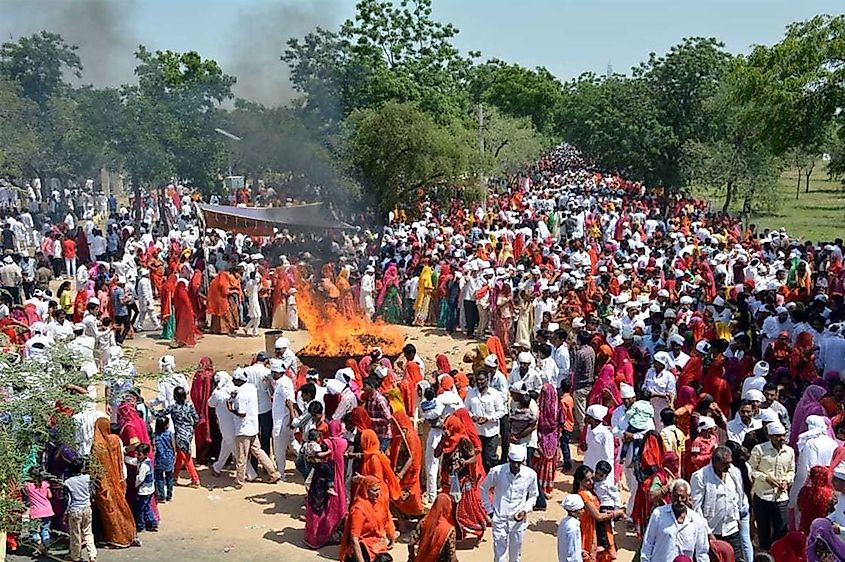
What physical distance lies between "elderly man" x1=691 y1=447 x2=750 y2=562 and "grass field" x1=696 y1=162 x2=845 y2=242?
23902mm

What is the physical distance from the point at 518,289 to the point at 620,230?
946cm

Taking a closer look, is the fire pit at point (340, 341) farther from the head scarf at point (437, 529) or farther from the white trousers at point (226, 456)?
the head scarf at point (437, 529)

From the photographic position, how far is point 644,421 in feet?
28.1

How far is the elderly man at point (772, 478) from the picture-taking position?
765 centimetres

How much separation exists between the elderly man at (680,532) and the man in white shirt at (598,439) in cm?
208

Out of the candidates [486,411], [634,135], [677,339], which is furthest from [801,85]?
[634,135]

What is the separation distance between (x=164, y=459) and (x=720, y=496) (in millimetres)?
5366

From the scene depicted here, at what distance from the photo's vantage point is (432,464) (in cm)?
943

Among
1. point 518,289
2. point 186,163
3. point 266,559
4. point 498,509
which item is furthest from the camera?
point 186,163

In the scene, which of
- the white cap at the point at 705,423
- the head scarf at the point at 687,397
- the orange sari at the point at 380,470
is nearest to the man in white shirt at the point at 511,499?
the orange sari at the point at 380,470

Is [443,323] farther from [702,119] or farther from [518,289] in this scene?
[702,119]

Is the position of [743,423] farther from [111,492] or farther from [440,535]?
[111,492]

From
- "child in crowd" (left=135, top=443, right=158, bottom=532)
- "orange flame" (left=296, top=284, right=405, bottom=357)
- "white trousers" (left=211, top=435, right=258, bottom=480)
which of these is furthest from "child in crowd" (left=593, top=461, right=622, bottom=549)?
"orange flame" (left=296, top=284, right=405, bottom=357)

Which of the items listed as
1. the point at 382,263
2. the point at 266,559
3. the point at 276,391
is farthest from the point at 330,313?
the point at 266,559
